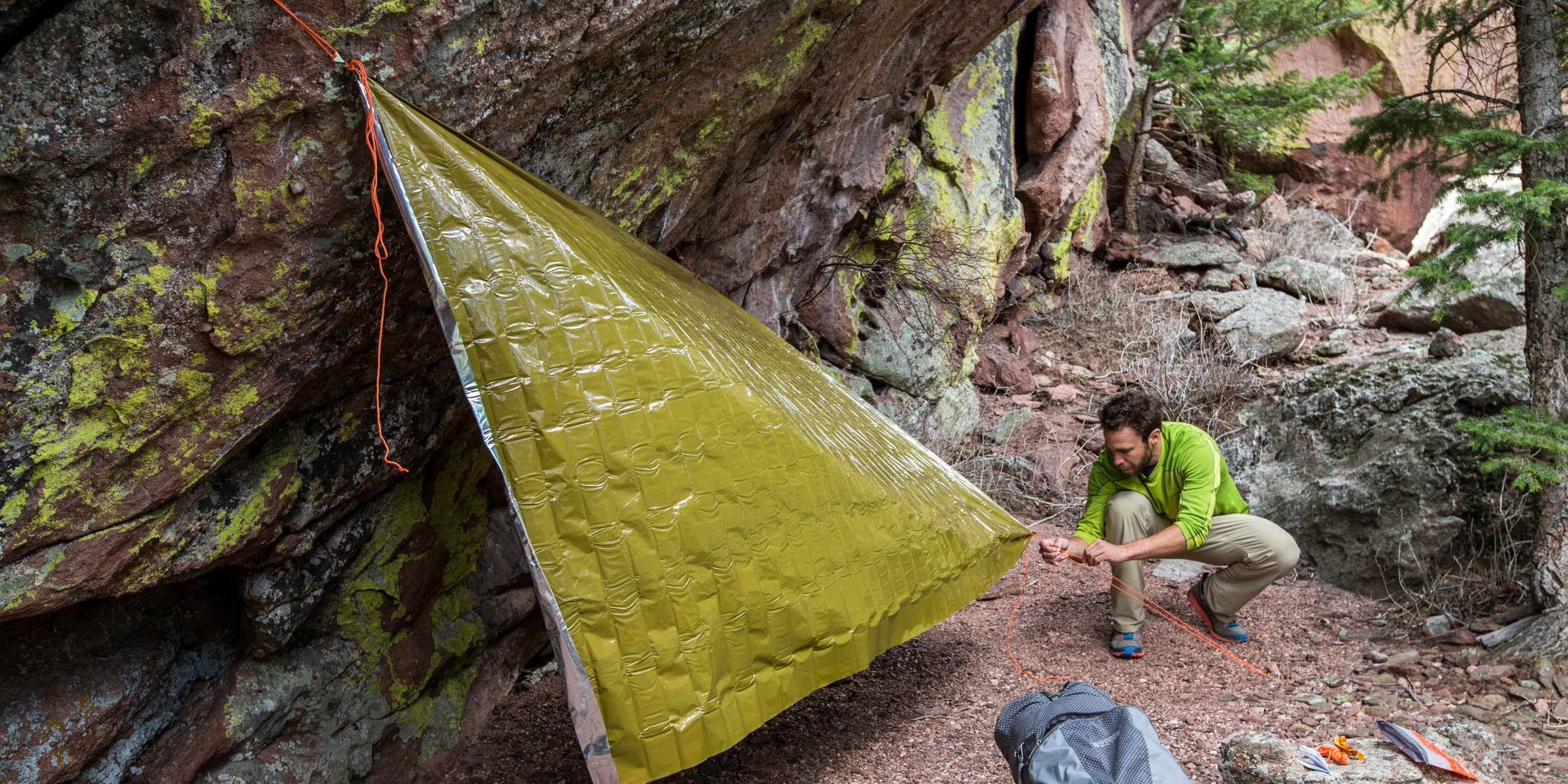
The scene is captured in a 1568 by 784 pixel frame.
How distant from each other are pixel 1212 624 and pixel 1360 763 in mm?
1389

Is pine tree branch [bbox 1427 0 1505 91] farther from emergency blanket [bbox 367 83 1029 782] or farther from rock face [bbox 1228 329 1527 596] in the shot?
emergency blanket [bbox 367 83 1029 782]

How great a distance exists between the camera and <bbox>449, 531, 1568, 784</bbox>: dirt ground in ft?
8.93

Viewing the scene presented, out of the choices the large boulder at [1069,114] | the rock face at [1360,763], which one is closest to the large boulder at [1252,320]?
the large boulder at [1069,114]

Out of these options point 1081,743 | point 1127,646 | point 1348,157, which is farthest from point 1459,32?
point 1348,157

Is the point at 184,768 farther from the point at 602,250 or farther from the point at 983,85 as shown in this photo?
the point at 983,85

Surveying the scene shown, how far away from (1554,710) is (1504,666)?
10.5 inches

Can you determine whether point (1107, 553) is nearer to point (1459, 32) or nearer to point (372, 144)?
point (1459, 32)

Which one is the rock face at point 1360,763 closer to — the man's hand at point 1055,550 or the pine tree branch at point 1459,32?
the man's hand at point 1055,550

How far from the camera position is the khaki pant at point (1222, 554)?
11.3 feet

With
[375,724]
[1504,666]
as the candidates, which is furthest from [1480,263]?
[375,724]

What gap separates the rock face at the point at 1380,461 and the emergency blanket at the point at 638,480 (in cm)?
242

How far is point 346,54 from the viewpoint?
1.93m

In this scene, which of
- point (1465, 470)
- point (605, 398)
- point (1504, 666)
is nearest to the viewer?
point (605, 398)

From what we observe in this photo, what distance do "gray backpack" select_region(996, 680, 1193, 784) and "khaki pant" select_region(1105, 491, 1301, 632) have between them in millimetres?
1288
